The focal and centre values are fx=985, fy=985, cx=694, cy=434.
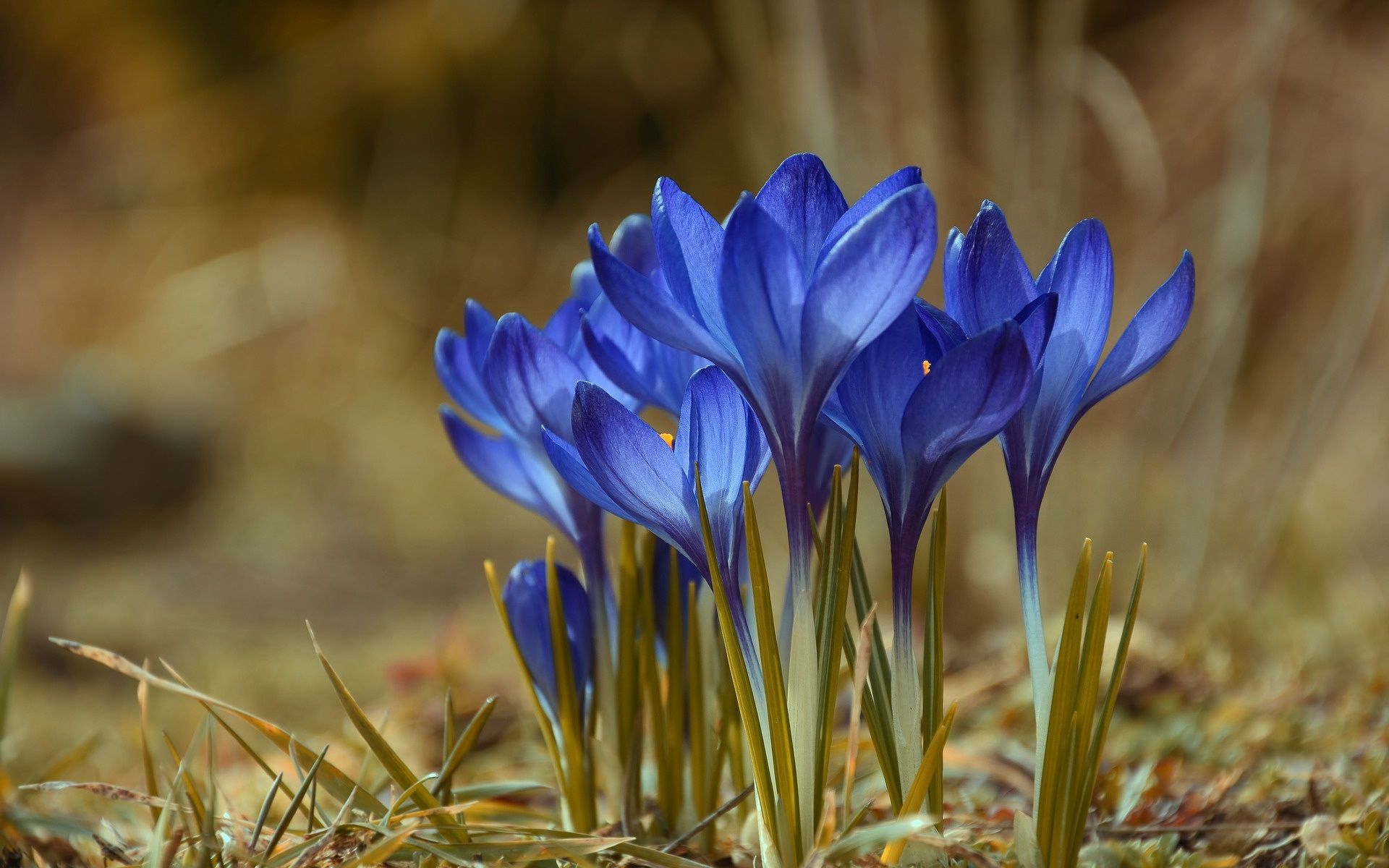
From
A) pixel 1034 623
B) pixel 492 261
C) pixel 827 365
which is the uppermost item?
pixel 492 261

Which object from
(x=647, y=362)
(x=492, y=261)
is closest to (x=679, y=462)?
(x=647, y=362)

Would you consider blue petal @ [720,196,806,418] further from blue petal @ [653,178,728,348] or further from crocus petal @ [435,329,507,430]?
crocus petal @ [435,329,507,430]

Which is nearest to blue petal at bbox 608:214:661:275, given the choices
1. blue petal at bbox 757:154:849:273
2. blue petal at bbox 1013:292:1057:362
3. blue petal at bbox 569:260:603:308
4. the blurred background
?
blue petal at bbox 569:260:603:308

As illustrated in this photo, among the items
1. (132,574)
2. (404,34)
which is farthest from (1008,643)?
(404,34)

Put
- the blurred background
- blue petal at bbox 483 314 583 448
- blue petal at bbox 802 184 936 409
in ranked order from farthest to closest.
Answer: the blurred background → blue petal at bbox 483 314 583 448 → blue petal at bbox 802 184 936 409

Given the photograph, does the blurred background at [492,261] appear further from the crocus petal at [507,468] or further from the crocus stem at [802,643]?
the crocus stem at [802,643]

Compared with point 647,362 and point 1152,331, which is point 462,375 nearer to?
point 647,362
